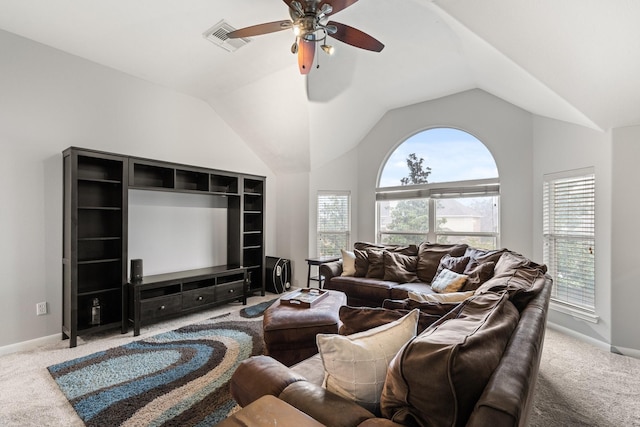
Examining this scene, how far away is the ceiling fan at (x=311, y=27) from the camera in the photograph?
6.68 ft

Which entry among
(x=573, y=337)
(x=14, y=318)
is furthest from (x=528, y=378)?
(x=14, y=318)

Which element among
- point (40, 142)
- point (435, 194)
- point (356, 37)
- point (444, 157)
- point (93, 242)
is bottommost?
point (93, 242)

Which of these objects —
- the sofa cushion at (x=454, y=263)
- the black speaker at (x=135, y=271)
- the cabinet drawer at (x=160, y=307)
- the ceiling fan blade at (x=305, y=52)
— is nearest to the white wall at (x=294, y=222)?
the cabinet drawer at (x=160, y=307)

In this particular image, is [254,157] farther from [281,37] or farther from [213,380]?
[213,380]

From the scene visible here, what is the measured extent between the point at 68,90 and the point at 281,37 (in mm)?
2347

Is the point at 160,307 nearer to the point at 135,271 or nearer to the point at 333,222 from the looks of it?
the point at 135,271

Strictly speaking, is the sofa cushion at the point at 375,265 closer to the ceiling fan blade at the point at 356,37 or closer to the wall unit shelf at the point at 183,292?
the wall unit shelf at the point at 183,292

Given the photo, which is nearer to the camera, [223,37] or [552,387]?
[552,387]

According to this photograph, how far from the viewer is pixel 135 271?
3354 mm

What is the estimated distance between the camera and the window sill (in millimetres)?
3148

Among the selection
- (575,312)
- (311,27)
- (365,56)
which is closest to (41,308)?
(311,27)

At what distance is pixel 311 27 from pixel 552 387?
324 centimetres

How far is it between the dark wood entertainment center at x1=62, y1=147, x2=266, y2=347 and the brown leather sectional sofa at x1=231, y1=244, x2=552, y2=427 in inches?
100

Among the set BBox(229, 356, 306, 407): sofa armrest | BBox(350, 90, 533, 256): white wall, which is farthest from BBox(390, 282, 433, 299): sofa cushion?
BBox(229, 356, 306, 407): sofa armrest
